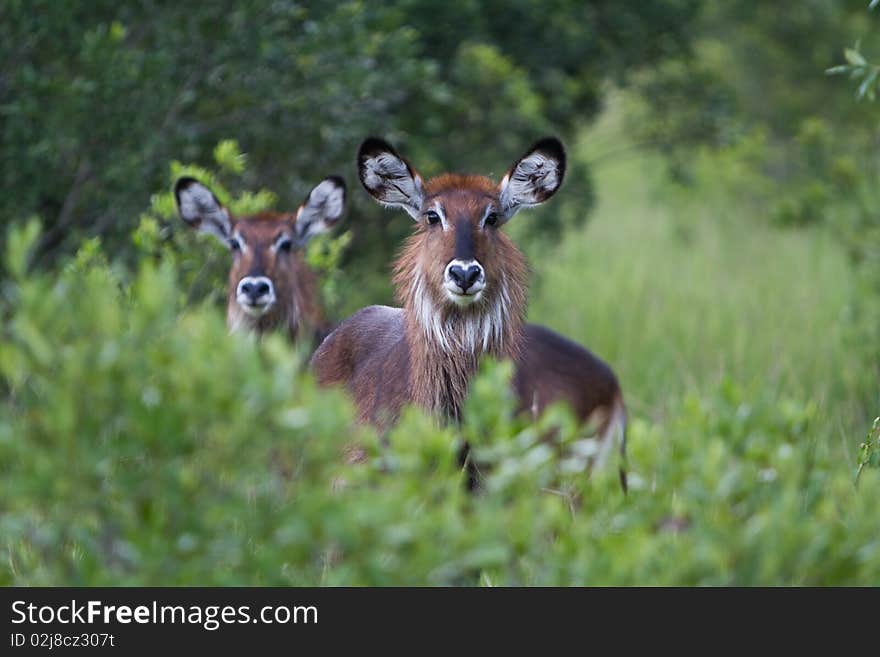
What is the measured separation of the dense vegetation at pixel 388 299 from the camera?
9.97 ft

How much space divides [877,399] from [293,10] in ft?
13.8

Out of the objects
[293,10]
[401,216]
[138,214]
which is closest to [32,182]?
[138,214]

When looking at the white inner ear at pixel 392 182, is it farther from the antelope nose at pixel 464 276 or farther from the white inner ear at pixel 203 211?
the white inner ear at pixel 203 211

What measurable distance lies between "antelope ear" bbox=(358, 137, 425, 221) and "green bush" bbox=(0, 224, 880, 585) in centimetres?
255

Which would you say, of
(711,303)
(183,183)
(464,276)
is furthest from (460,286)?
(711,303)

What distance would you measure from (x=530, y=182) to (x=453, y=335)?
92 centimetres

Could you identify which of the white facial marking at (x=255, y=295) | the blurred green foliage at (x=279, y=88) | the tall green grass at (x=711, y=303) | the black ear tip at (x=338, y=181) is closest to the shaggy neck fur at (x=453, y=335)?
the tall green grass at (x=711, y=303)

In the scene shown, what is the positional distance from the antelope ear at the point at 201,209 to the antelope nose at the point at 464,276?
2.26 metres

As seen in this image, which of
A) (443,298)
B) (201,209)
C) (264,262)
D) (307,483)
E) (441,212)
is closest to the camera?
(307,483)

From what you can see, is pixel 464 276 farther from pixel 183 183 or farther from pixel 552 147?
pixel 183 183

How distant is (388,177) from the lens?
19.4 feet

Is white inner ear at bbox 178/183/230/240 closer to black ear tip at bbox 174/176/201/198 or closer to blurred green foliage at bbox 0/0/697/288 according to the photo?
black ear tip at bbox 174/176/201/198

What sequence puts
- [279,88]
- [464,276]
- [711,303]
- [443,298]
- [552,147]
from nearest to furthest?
1. [464,276]
2. [443,298]
3. [552,147]
4. [279,88]
5. [711,303]
